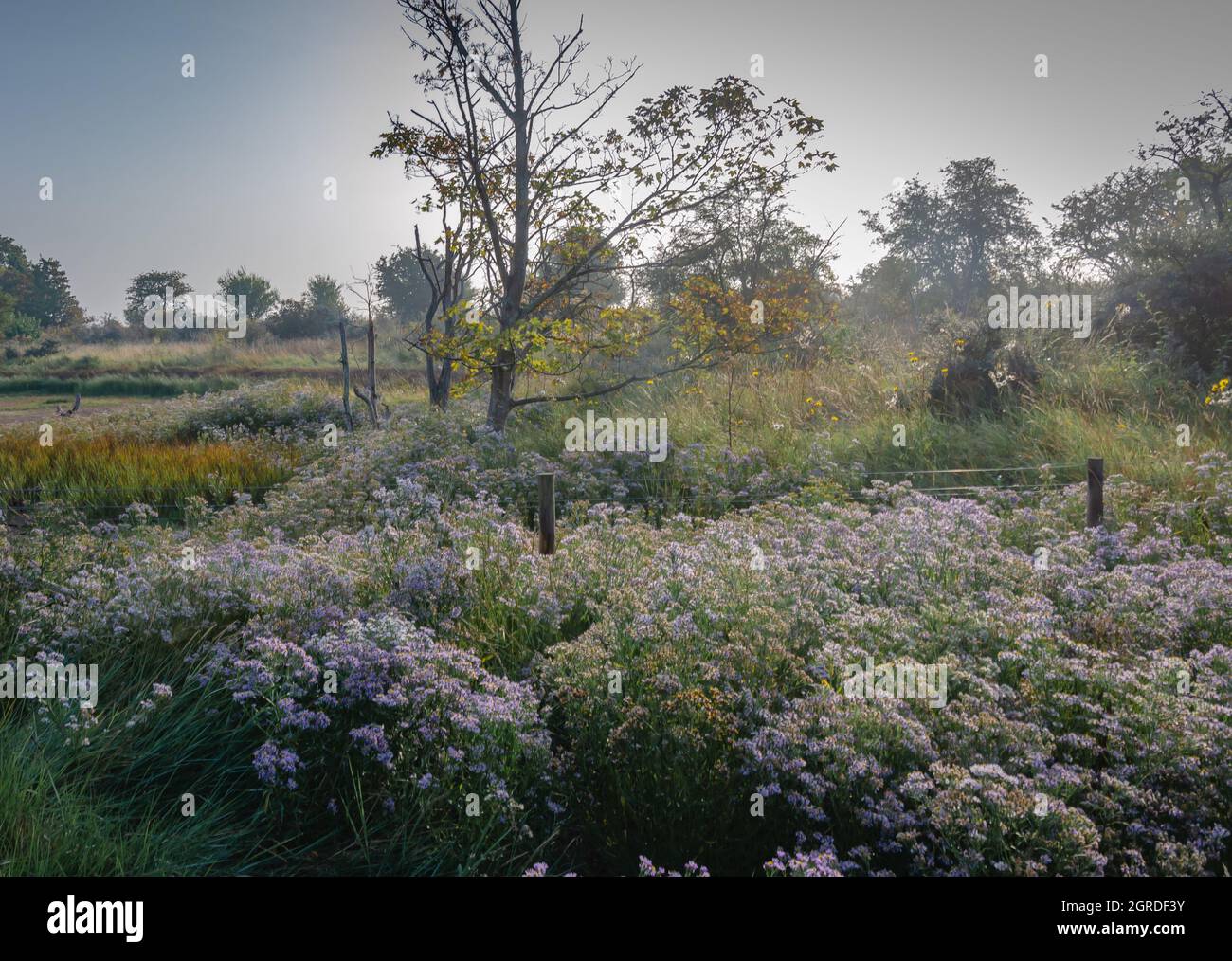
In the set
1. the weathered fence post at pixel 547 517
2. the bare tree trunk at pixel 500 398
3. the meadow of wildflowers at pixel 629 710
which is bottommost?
the meadow of wildflowers at pixel 629 710

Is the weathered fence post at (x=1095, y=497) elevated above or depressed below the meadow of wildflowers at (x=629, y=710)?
above

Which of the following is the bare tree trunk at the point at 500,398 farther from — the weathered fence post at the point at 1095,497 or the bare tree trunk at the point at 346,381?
the weathered fence post at the point at 1095,497

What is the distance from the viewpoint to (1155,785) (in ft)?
10.5

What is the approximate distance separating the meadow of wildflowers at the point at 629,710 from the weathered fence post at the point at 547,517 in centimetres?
47

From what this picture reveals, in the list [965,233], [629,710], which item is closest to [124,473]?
[629,710]

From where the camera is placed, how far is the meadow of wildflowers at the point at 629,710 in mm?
3029

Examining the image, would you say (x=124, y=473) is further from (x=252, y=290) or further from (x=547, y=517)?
(x=252, y=290)

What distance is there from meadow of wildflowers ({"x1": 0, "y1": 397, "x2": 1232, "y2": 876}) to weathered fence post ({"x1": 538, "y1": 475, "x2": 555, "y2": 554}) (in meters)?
0.47

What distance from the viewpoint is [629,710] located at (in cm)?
346

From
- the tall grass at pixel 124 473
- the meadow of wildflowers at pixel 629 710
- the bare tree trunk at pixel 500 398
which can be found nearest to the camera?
the meadow of wildflowers at pixel 629 710

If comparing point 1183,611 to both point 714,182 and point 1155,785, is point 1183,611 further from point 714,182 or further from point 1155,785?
point 714,182

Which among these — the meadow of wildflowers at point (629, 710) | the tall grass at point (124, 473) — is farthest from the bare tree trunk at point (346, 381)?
the meadow of wildflowers at point (629, 710)
